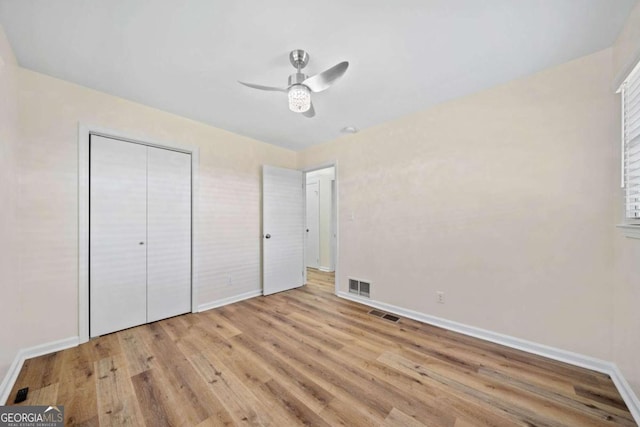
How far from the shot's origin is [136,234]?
259cm

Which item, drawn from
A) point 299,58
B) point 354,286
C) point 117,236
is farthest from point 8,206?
point 354,286

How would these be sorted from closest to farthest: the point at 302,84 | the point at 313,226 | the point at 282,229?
the point at 302,84 < the point at 282,229 < the point at 313,226

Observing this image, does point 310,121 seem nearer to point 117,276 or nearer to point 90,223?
point 90,223

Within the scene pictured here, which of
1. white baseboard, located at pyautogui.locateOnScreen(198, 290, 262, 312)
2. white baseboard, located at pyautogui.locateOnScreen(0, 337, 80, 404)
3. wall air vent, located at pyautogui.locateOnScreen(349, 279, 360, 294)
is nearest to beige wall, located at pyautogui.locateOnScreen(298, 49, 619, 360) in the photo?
wall air vent, located at pyautogui.locateOnScreen(349, 279, 360, 294)

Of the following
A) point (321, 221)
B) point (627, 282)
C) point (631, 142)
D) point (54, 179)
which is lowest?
point (627, 282)

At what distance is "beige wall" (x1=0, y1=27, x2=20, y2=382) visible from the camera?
159 centimetres

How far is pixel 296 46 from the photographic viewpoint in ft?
5.64

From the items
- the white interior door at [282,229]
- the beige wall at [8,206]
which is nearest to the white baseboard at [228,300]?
the white interior door at [282,229]

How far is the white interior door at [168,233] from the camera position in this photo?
106 inches

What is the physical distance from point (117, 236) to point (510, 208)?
12.7ft

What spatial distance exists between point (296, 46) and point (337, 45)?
30cm

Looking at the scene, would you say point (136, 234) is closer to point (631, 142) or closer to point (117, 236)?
point (117, 236)

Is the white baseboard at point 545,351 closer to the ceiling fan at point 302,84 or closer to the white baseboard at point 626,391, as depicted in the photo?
the white baseboard at point 626,391

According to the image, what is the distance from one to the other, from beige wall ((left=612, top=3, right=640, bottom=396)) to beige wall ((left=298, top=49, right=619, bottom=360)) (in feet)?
0.26
